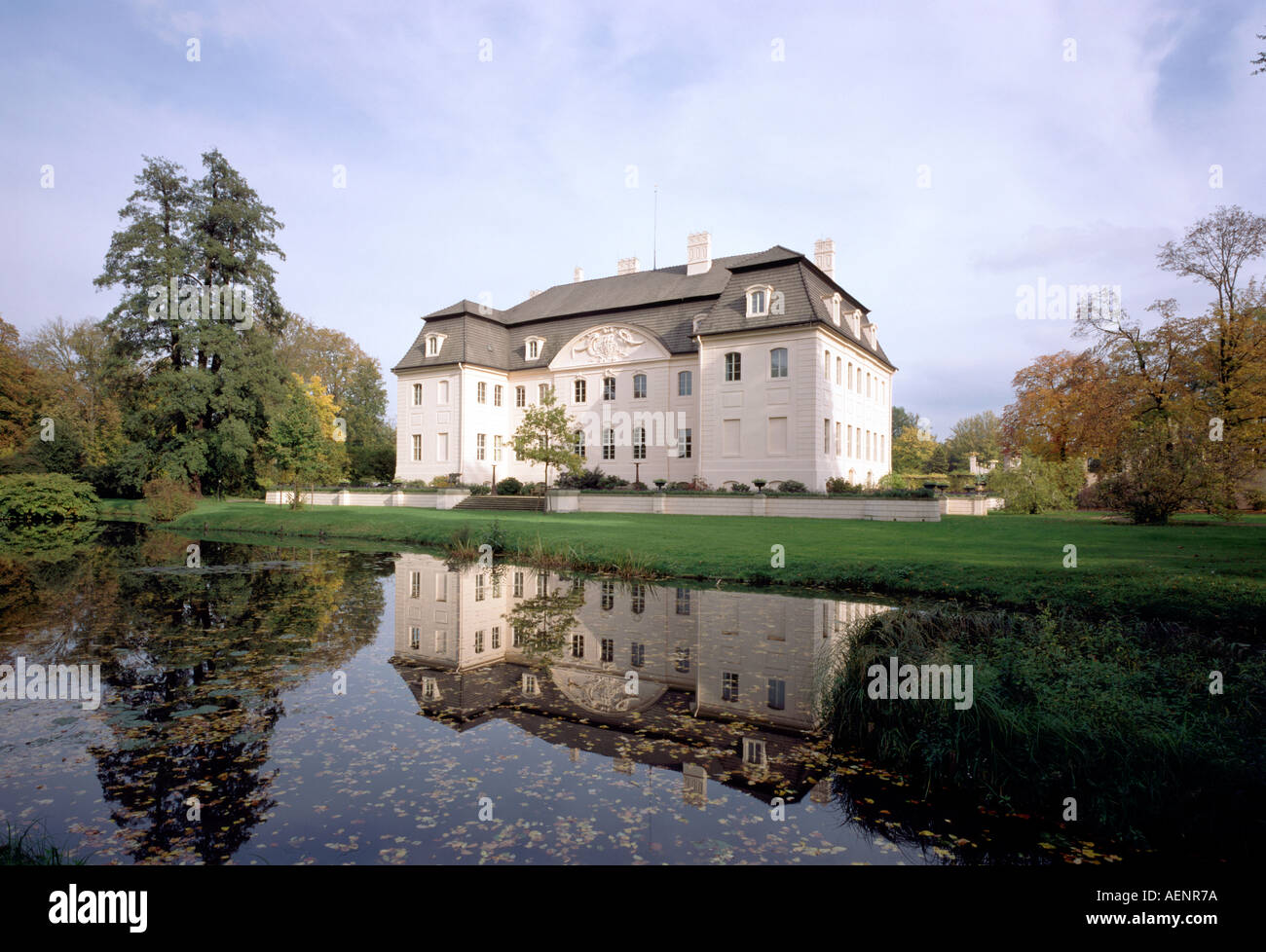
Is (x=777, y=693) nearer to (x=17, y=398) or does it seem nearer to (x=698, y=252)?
(x=698, y=252)

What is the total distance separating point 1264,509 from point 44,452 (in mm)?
62469

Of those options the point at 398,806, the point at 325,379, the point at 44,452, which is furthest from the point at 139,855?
the point at 325,379

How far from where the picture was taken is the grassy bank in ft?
13.6

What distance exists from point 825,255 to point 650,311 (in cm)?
1130

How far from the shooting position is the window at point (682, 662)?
741cm

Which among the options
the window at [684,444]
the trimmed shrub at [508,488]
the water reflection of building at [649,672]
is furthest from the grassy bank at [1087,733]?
the trimmed shrub at [508,488]

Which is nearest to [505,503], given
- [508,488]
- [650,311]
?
[508,488]

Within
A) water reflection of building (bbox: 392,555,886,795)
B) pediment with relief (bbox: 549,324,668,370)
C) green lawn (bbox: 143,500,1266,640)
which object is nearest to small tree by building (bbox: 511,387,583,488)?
green lawn (bbox: 143,500,1266,640)

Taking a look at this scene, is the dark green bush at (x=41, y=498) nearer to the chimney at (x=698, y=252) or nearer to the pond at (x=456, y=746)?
the pond at (x=456, y=746)

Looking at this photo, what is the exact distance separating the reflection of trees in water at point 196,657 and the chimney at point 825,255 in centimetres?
3227

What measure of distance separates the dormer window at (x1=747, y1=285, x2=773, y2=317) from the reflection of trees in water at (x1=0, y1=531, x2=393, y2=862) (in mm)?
22023

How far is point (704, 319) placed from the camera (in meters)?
33.0

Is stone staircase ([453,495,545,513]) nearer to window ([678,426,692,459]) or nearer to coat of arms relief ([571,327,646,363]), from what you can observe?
window ([678,426,692,459])
